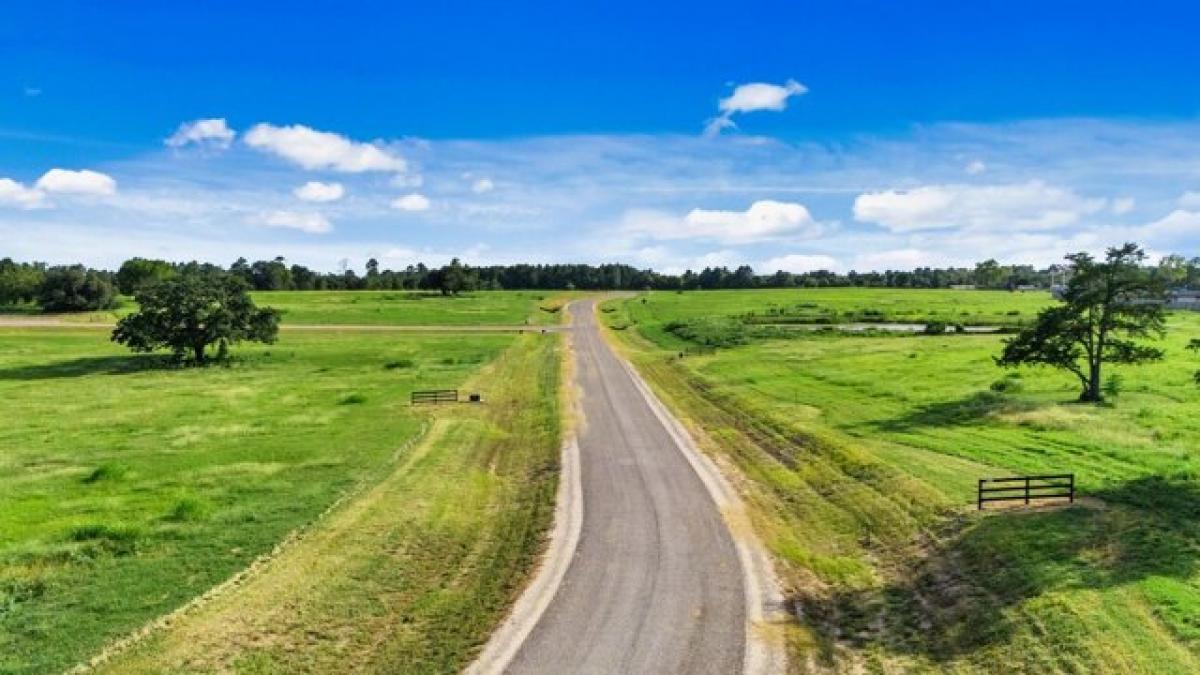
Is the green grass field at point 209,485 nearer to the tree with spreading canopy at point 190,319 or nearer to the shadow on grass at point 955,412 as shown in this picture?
the tree with spreading canopy at point 190,319

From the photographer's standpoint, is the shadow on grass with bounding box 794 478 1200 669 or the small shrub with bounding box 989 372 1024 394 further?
the small shrub with bounding box 989 372 1024 394

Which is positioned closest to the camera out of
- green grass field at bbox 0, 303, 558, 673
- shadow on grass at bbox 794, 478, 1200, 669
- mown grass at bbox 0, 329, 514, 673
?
shadow on grass at bbox 794, 478, 1200, 669

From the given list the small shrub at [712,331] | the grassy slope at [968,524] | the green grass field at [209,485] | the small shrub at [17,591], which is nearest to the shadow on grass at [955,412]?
the grassy slope at [968,524]

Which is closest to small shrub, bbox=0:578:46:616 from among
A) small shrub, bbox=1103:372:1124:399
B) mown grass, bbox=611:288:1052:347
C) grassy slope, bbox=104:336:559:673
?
grassy slope, bbox=104:336:559:673

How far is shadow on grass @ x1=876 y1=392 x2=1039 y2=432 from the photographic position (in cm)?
4556

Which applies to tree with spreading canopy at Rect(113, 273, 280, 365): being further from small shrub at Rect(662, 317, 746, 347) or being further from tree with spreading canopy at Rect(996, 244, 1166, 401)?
tree with spreading canopy at Rect(996, 244, 1166, 401)

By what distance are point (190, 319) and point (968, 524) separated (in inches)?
3093

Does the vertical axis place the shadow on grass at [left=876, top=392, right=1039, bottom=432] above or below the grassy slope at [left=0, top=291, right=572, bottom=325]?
below

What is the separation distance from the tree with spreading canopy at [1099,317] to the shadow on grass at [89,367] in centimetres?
7736

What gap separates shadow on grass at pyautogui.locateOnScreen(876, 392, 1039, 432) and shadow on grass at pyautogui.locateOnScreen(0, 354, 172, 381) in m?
69.0

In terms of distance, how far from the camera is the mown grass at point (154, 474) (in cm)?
2167

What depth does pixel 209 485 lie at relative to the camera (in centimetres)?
3391

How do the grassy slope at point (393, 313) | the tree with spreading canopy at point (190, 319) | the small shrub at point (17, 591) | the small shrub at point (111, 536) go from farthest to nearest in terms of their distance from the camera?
the grassy slope at point (393, 313)
the tree with spreading canopy at point (190, 319)
the small shrub at point (111, 536)
the small shrub at point (17, 591)

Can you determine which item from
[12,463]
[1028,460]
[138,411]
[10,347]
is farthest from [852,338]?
[10,347]
